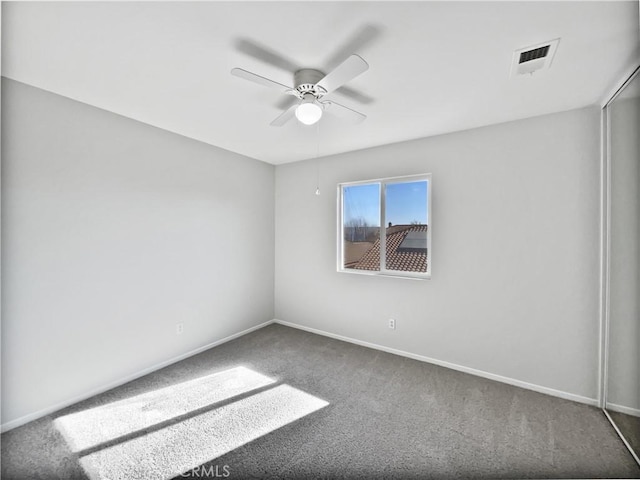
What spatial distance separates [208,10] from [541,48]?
184cm

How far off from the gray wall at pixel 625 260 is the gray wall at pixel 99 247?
3668 millimetres

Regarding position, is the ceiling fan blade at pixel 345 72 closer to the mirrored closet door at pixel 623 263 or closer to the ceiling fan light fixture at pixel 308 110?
the ceiling fan light fixture at pixel 308 110

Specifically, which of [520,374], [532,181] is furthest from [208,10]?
[520,374]

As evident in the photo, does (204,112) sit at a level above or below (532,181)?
above

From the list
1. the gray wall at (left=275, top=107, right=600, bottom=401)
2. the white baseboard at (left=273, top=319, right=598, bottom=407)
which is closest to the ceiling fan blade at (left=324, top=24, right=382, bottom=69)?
the gray wall at (left=275, top=107, right=600, bottom=401)

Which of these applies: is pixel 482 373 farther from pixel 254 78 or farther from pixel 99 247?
pixel 99 247

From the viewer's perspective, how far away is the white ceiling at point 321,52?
4.31 ft

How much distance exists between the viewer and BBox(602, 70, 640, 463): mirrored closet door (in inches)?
72.3

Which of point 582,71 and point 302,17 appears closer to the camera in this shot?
point 302,17

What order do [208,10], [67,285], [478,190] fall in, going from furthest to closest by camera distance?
[478,190], [67,285], [208,10]

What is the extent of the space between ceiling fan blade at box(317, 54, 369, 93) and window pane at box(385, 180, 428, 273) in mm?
1804

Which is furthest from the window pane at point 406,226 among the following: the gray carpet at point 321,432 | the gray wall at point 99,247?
the gray wall at point 99,247

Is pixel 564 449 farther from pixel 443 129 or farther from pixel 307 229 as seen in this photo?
pixel 307 229

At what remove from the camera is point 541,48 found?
154 centimetres
